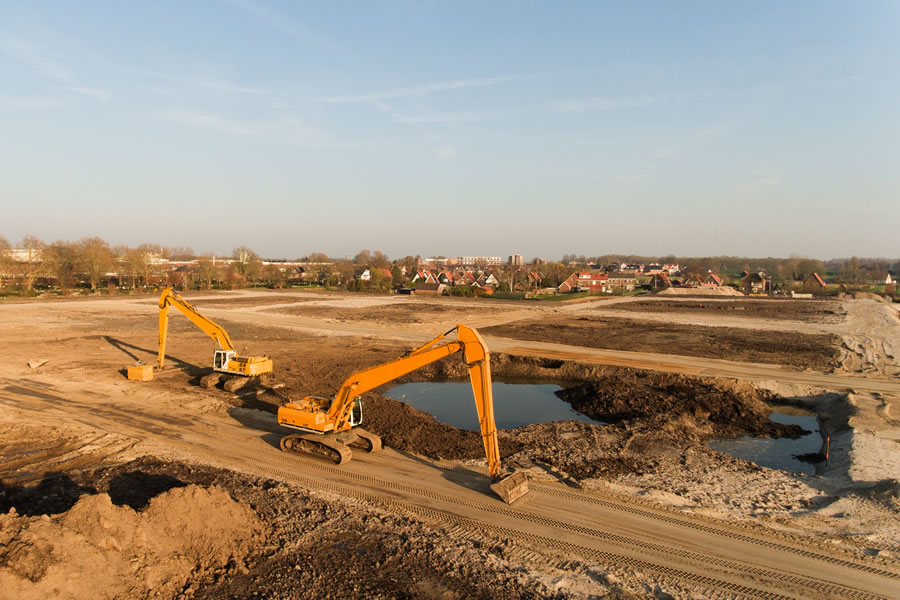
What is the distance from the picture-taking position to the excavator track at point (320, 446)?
13.3 meters

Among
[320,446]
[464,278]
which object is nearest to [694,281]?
[464,278]

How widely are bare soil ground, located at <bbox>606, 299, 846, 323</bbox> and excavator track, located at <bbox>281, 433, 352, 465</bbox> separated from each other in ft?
163

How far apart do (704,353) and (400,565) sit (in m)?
27.3

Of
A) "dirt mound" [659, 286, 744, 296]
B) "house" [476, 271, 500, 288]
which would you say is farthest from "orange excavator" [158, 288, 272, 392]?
"dirt mound" [659, 286, 744, 296]

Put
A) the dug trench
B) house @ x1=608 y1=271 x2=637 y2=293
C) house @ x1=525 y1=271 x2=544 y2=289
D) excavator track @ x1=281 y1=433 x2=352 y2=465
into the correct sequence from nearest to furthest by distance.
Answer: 1. excavator track @ x1=281 y1=433 x2=352 y2=465
2. the dug trench
3. house @ x1=525 y1=271 x2=544 y2=289
4. house @ x1=608 y1=271 x2=637 y2=293

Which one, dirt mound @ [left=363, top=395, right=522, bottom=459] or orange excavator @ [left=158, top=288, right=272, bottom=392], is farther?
orange excavator @ [left=158, top=288, right=272, bottom=392]

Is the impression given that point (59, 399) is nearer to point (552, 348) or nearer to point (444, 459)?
point (444, 459)

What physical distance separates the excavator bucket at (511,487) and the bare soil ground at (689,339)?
22.7 m

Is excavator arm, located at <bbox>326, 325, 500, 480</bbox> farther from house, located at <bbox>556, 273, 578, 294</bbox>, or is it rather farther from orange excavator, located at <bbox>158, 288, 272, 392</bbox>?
house, located at <bbox>556, 273, 578, 294</bbox>

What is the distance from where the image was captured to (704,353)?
31.2 m

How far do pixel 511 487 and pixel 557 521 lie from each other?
3.99ft

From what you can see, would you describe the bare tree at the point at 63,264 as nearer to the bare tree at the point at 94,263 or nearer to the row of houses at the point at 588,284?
the bare tree at the point at 94,263

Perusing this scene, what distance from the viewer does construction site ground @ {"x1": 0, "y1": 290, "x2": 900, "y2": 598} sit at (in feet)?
28.1

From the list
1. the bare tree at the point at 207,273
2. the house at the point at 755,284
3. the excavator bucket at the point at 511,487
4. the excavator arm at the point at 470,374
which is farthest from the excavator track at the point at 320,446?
the house at the point at 755,284
